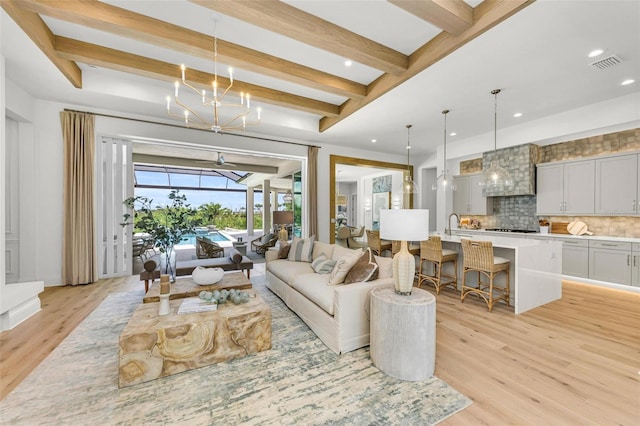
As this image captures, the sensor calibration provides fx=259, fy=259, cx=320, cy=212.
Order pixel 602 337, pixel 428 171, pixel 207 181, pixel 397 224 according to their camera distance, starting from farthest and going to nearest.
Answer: pixel 207 181 < pixel 428 171 < pixel 602 337 < pixel 397 224

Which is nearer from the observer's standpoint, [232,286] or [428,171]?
[232,286]

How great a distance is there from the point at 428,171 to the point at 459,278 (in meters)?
4.63

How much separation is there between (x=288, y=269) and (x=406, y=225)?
2.02 m

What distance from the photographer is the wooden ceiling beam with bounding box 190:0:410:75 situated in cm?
230

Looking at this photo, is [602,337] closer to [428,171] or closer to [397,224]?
[397,224]

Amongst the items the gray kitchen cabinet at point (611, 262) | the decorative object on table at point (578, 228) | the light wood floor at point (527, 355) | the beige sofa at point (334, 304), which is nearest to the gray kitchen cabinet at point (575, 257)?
the gray kitchen cabinet at point (611, 262)

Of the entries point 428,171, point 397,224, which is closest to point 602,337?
point 397,224

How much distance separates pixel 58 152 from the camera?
431cm

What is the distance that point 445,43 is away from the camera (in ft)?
9.25

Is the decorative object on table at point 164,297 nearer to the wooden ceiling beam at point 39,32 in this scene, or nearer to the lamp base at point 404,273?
the lamp base at point 404,273

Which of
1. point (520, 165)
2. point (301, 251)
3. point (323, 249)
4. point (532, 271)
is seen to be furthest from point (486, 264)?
point (520, 165)

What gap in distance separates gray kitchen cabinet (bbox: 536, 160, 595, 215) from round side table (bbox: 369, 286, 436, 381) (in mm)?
4942

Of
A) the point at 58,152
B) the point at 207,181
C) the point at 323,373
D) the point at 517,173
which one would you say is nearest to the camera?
the point at 323,373

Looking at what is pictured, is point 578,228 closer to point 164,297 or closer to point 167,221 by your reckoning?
point 164,297
